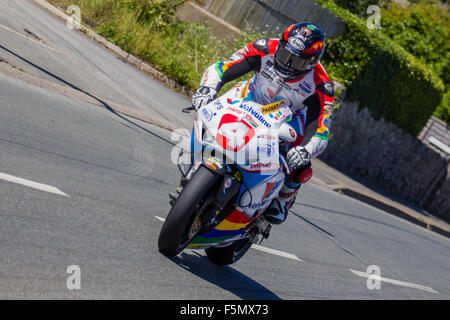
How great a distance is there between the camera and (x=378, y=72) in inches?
885

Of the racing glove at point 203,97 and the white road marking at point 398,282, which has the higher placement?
→ the racing glove at point 203,97

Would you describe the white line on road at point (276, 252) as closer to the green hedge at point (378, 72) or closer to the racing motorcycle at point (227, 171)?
the racing motorcycle at point (227, 171)

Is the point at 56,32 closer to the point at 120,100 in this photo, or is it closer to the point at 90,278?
the point at 120,100

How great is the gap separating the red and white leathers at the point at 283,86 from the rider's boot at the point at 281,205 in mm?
444

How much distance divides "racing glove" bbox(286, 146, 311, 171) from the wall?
17.7 metres

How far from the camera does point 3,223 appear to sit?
15.8ft

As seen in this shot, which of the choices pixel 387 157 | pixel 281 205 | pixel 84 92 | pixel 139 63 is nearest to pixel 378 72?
pixel 387 157

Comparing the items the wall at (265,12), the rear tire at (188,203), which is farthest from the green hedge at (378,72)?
the rear tire at (188,203)

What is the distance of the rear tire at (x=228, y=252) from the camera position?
6438 mm

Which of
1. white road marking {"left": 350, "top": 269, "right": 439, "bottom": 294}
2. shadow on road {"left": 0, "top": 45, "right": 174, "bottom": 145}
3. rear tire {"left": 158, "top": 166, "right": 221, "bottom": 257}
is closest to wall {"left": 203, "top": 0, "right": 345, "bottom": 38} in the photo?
shadow on road {"left": 0, "top": 45, "right": 174, "bottom": 145}

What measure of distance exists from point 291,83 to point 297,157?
729 mm

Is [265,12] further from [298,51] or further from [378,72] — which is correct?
[298,51]

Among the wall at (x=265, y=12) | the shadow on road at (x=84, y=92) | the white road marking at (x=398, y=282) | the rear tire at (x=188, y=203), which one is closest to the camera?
the rear tire at (x=188, y=203)

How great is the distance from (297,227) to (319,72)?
15.0 ft
